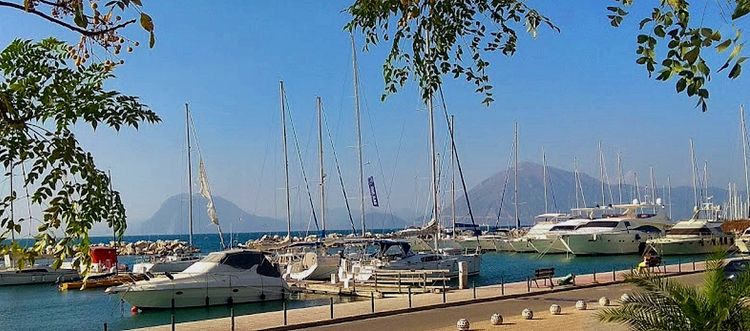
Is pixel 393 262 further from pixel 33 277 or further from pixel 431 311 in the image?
pixel 33 277

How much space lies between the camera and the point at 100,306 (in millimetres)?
43906

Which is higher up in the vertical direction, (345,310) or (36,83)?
(36,83)

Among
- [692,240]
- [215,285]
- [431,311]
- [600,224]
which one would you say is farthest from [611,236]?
[431,311]

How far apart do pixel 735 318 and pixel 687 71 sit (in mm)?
8120

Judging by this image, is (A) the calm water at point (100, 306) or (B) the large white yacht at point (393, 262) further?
(B) the large white yacht at point (393, 262)

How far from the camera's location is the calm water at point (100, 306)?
3544cm

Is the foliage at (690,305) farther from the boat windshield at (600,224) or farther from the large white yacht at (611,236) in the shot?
the boat windshield at (600,224)

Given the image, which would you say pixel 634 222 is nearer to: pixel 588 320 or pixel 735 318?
pixel 588 320

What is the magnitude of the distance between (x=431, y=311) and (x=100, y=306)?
81.9ft

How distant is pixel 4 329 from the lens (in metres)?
37.4

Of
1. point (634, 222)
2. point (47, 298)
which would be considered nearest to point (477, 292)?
point (47, 298)

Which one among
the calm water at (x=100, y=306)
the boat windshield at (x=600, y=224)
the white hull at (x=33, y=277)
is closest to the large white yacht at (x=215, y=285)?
the calm water at (x=100, y=306)

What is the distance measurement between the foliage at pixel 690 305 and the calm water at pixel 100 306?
24.9 m

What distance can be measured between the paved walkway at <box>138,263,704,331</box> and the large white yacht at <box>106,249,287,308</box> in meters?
10.2
